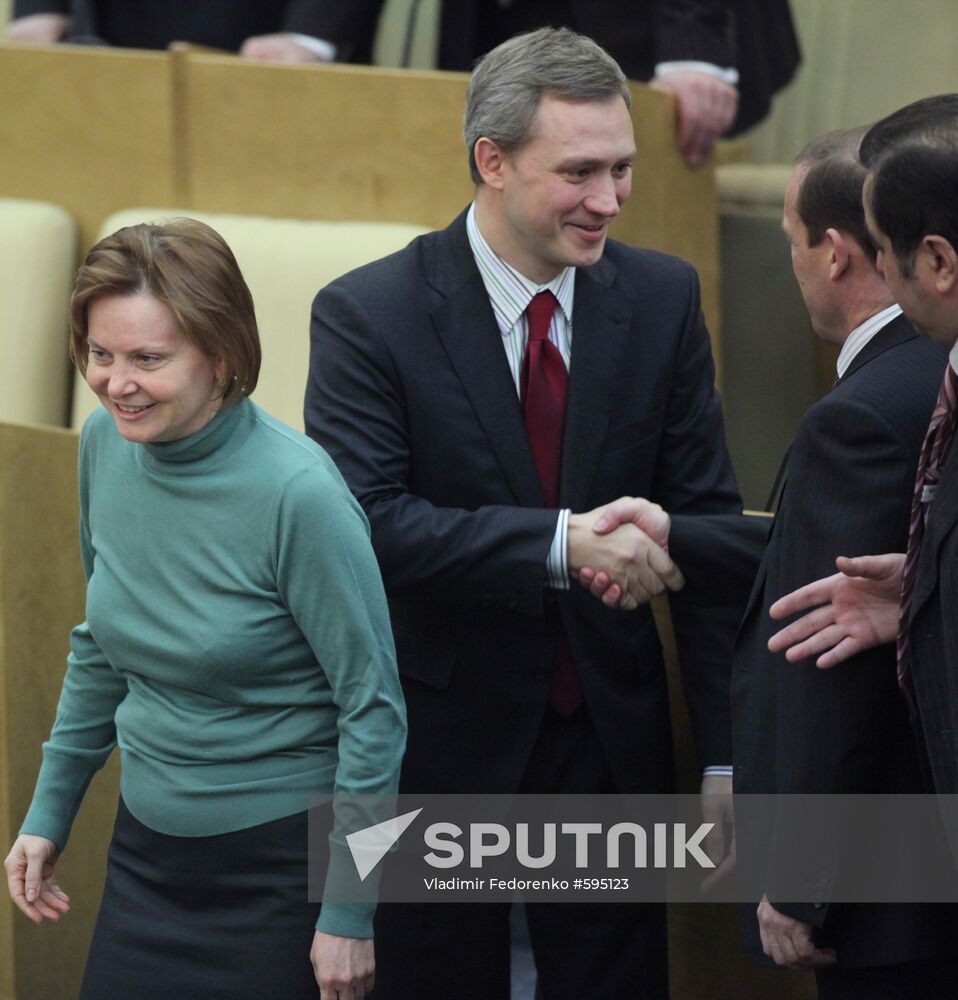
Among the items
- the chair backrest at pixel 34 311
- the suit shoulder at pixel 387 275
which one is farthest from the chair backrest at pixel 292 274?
the suit shoulder at pixel 387 275

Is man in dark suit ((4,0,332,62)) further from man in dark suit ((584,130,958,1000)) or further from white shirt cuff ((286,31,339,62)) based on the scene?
man in dark suit ((584,130,958,1000))

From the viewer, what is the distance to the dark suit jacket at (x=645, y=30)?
11.4ft

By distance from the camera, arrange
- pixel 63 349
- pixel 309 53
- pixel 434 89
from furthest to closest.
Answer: pixel 309 53, pixel 63 349, pixel 434 89

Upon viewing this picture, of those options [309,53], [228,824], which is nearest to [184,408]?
[228,824]

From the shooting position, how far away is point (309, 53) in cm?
381

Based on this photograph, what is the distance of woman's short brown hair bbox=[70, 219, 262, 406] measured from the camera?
1.80 meters

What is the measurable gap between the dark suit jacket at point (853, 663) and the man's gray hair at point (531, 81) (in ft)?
2.00

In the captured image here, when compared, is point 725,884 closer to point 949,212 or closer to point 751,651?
point 751,651

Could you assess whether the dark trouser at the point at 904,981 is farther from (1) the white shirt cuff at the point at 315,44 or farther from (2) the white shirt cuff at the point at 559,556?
(1) the white shirt cuff at the point at 315,44

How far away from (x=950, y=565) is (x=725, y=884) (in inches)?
37.5

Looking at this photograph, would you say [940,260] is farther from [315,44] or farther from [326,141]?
[315,44]

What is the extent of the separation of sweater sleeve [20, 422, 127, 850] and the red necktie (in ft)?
1.97

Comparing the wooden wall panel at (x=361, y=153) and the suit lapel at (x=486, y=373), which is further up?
the wooden wall panel at (x=361, y=153)

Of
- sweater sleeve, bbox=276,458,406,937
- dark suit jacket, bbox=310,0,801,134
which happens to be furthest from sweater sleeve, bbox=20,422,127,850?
dark suit jacket, bbox=310,0,801,134
